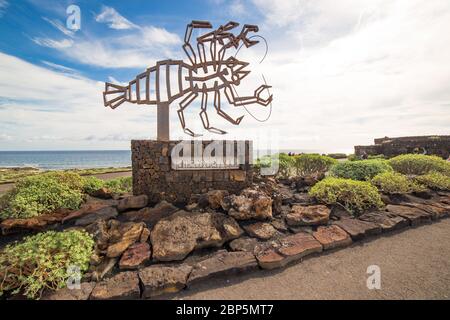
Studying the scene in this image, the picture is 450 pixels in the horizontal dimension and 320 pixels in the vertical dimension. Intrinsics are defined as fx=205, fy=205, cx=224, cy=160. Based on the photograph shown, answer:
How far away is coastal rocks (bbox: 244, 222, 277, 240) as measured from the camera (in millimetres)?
3746

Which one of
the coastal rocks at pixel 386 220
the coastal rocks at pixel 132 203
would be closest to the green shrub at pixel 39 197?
the coastal rocks at pixel 132 203

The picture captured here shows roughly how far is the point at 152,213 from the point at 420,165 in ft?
33.0

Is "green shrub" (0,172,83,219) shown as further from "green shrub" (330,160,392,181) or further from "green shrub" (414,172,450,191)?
"green shrub" (414,172,450,191)

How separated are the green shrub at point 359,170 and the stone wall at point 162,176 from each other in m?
4.74

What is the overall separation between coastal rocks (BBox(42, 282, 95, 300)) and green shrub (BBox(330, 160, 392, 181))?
7.44 m

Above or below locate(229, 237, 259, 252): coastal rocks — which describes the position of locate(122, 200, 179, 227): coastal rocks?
above

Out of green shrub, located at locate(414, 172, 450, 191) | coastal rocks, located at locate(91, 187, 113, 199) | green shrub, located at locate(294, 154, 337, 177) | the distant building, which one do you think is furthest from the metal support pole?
the distant building

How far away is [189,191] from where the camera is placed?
5.09 m

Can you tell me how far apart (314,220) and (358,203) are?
4.77 ft

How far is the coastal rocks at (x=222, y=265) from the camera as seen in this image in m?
2.83

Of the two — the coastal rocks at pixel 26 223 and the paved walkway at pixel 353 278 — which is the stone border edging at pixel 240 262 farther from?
the coastal rocks at pixel 26 223

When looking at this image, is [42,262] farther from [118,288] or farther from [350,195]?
[350,195]
